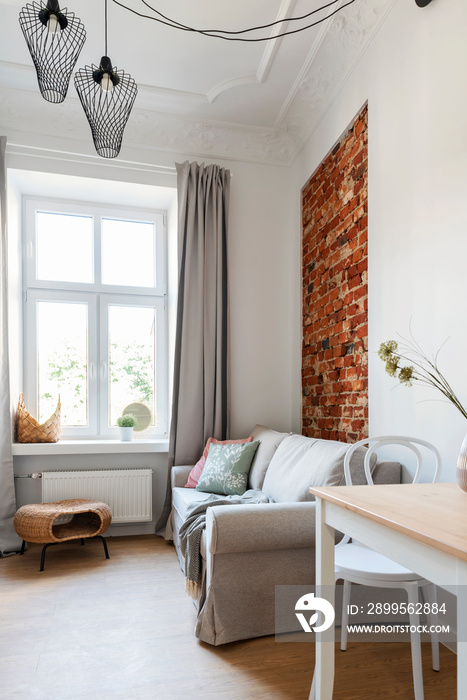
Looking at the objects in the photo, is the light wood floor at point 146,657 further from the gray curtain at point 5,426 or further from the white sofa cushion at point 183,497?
the gray curtain at point 5,426

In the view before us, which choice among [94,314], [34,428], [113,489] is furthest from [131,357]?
[113,489]

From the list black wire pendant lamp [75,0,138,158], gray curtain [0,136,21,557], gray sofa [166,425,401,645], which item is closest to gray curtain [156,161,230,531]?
gray curtain [0,136,21,557]

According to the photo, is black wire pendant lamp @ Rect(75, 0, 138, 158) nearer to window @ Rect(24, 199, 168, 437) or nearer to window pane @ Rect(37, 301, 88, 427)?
window @ Rect(24, 199, 168, 437)

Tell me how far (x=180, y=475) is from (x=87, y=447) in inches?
29.4

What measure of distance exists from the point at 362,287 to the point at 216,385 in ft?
4.57

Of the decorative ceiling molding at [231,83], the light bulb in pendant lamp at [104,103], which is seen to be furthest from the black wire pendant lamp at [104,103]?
the decorative ceiling molding at [231,83]

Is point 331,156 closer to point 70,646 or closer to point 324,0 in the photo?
point 324,0

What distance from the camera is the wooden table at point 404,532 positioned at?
96cm

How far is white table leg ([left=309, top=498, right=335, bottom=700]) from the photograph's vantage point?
5.05 ft

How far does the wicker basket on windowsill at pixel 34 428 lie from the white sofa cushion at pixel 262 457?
1.53 metres

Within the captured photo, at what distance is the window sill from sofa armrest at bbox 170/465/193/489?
0.34 metres

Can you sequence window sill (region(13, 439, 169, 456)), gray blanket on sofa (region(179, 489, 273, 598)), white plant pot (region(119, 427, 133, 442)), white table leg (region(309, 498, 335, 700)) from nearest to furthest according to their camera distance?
white table leg (region(309, 498, 335, 700)) → gray blanket on sofa (region(179, 489, 273, 598)) → window sill (region(13, 439, 169, 456)) → white plant pot (region(119, 427, 133, 442))

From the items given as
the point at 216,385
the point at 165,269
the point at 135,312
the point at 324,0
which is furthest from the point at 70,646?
the point at 324,0

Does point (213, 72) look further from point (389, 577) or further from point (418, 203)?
point (389, 577)
